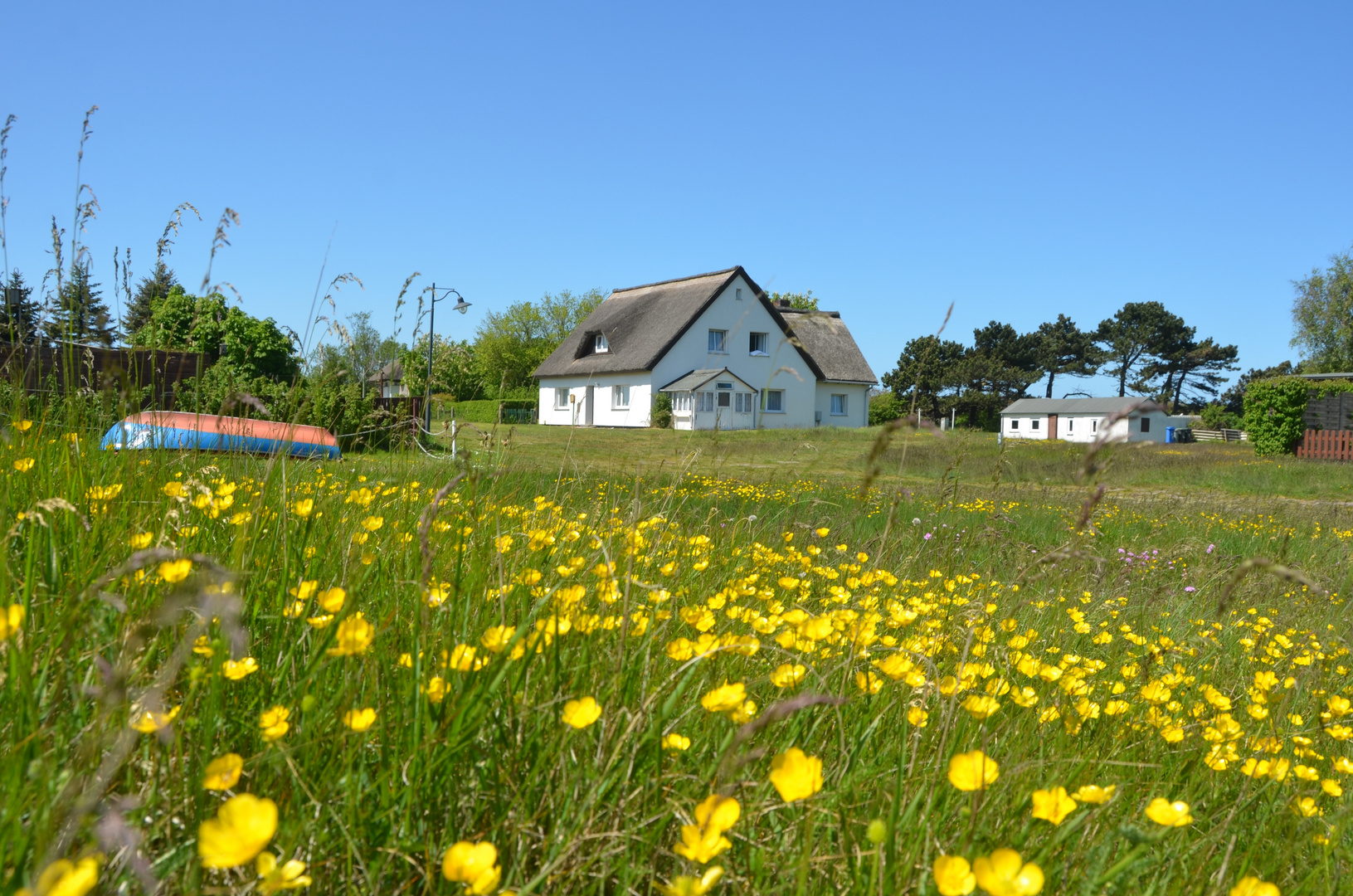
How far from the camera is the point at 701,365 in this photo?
34.8m

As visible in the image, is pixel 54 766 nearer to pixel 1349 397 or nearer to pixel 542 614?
pixel 542 614

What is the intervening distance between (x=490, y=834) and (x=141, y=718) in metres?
0.46

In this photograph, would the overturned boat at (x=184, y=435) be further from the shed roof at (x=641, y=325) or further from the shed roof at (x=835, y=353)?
the shed roof at (x=835, y=353)

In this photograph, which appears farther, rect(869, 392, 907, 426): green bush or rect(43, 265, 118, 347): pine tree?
rect(869, 392, 907, 426): green bush

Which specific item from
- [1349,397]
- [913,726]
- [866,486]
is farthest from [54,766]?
[1349,397]

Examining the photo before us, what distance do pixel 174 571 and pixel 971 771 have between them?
1281 millimetres

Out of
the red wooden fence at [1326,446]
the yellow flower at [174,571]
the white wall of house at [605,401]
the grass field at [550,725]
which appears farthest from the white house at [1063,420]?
the yellow flower at [174,571]

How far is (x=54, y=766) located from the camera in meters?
1.00

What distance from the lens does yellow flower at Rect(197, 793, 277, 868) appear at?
745 millimetres

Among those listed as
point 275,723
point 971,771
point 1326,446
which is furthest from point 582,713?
point 1326,446

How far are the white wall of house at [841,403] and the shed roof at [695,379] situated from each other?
212 inches

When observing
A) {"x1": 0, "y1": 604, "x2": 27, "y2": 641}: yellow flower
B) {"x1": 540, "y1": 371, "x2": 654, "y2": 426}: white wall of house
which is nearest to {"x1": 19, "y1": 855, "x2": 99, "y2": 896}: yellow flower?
{"x1": 0, "y1": 604, "x2": 27, "y2": 641}: yellow flower

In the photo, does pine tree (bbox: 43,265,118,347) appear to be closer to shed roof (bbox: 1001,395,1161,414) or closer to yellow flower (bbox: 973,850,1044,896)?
yellow flower (bbox: 973,850,1044,896)

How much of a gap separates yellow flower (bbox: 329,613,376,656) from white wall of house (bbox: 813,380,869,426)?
37182 mm
